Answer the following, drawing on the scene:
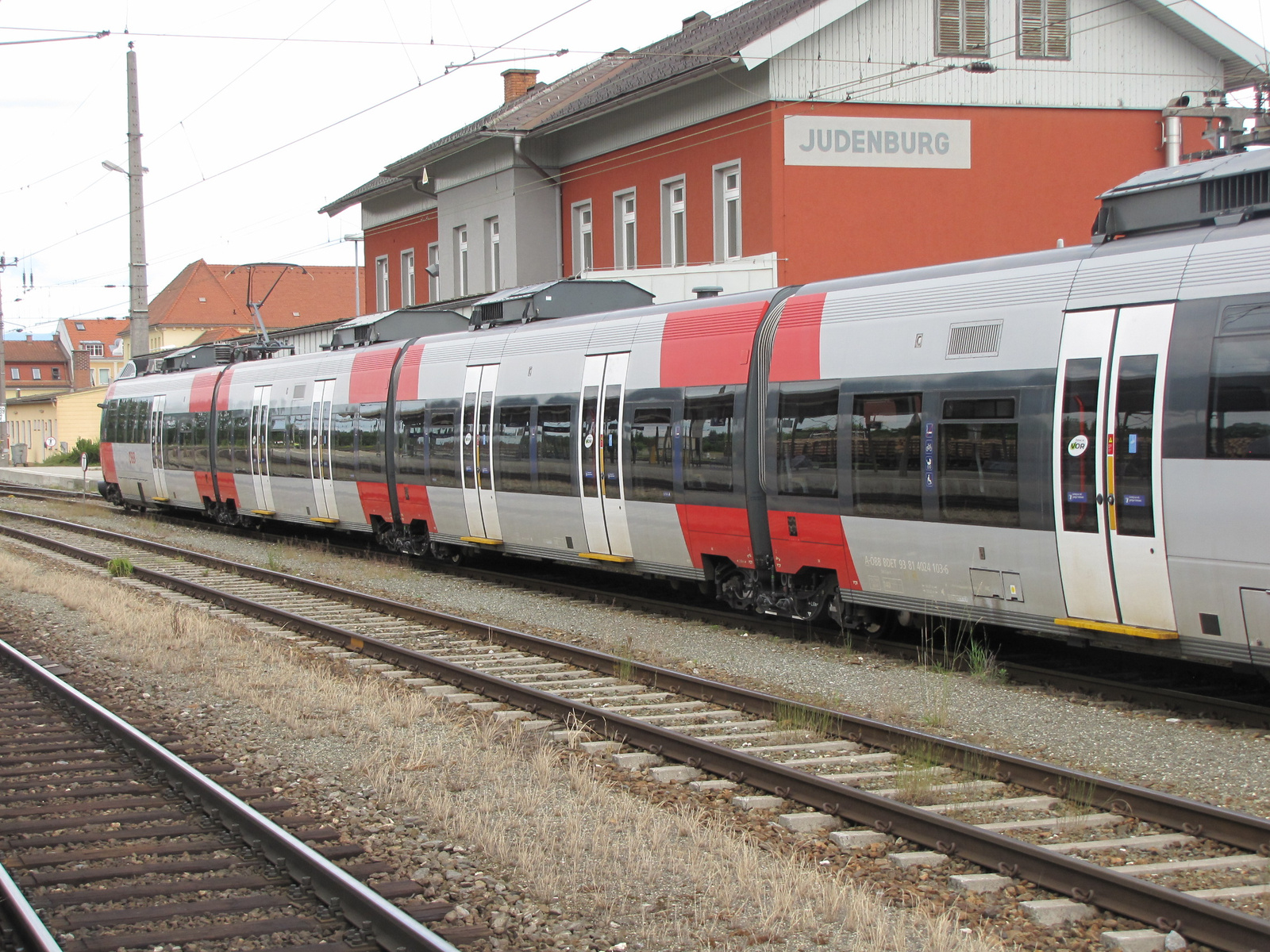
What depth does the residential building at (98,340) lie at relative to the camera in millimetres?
128375

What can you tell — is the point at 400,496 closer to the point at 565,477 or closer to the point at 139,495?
the point at 565,477

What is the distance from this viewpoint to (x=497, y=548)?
54.1 feet

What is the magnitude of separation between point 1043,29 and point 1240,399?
1873cm

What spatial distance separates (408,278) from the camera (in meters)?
37.9

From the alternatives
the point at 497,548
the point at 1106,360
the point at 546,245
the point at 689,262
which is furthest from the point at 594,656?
the point at 546,245

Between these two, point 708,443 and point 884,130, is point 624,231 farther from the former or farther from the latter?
point 708,443

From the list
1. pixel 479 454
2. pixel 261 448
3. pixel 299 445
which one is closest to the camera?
pixel 479 454

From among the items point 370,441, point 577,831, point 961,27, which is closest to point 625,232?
point 961,27

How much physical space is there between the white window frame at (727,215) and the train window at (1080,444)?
1489 cm

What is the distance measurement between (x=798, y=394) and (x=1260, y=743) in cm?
499

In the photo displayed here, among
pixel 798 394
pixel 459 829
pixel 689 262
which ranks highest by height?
pixel 689 262

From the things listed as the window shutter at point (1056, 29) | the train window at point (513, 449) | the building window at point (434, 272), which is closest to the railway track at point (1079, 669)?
the train window at point (513, 449)

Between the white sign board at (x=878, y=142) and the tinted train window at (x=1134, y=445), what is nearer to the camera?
the tinted train window at (x=1134, y=445)

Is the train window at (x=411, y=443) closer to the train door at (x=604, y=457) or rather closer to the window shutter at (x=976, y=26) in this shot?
the train door at (x=604, y=457)
